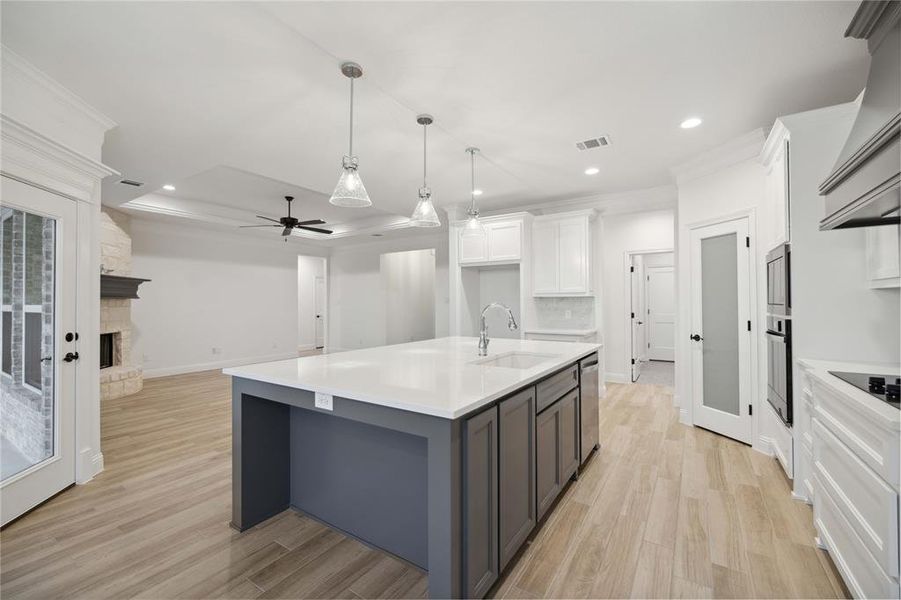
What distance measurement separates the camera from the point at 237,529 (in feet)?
6.97

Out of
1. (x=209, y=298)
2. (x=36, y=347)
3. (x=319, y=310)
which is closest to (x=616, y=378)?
(x=36, y=347)

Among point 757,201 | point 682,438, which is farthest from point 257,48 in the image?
point 682,438

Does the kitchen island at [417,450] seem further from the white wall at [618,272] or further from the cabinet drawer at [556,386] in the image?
the white wall at [618,272]

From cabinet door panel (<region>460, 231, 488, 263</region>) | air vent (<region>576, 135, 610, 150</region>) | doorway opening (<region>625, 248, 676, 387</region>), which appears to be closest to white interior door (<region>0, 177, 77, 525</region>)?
air vent (<region>576, 135, 610, 150</region>)

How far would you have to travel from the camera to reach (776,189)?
8.89 ft

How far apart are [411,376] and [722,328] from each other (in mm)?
3200

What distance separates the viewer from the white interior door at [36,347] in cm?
222

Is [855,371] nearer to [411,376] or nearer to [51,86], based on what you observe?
[411,376]

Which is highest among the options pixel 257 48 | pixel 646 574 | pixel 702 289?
pixel 257 48

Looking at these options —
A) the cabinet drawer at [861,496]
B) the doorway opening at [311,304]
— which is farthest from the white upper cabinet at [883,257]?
the doorway opening at [311,304]

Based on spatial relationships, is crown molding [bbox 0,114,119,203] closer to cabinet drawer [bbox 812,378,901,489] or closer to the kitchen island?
the kitchen island

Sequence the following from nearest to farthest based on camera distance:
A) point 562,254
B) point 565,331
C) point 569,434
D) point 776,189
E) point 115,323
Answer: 1. point 569,434
2. point 776,189
3. point 565,331
4. point 562,254
5. point 115,323

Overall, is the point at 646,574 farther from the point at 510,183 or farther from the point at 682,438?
the point at 510,183

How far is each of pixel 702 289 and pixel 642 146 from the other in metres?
1.49
